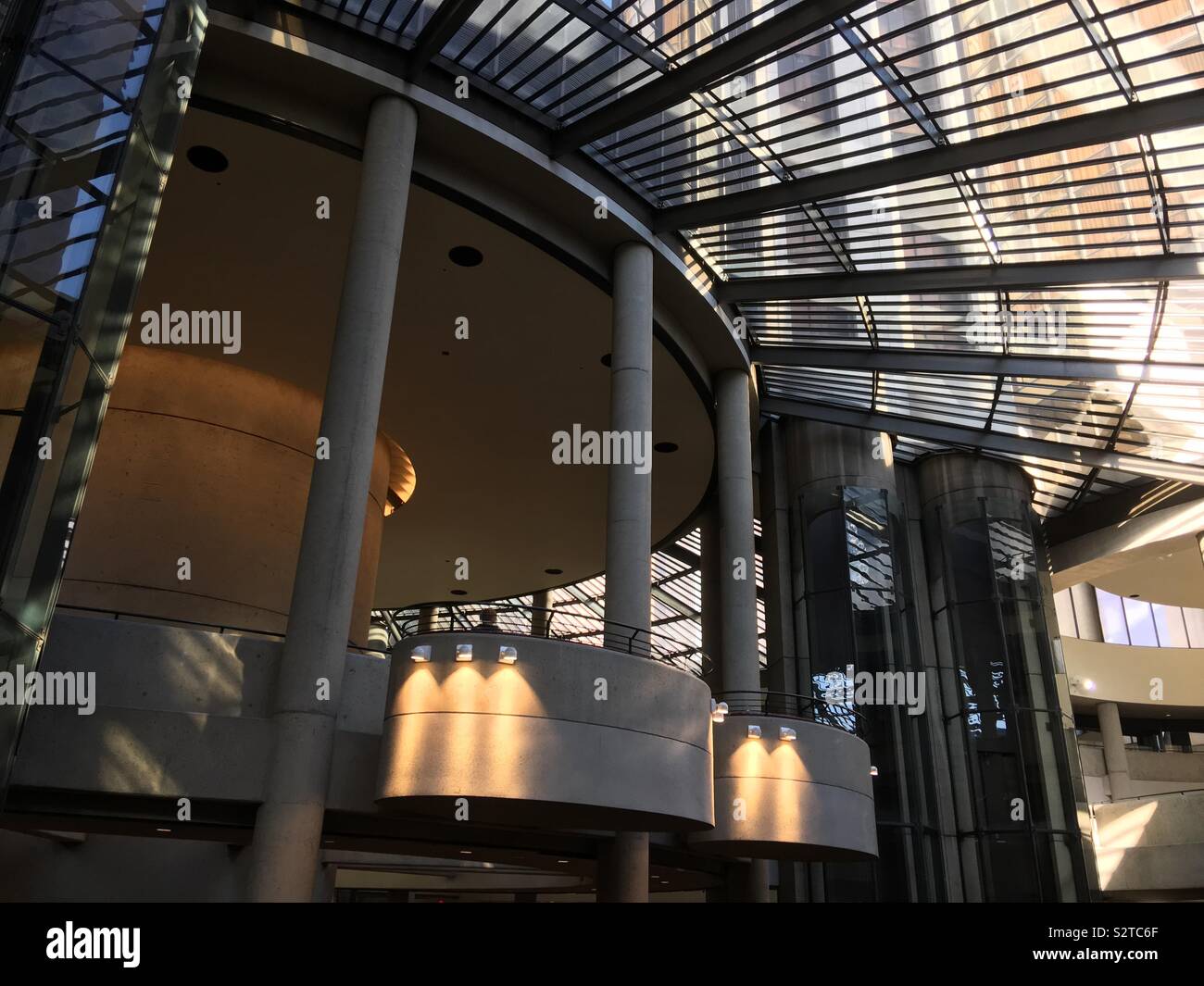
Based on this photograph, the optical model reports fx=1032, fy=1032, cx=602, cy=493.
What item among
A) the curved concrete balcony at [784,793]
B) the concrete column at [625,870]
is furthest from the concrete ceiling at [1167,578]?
the concrete column at [625,870]

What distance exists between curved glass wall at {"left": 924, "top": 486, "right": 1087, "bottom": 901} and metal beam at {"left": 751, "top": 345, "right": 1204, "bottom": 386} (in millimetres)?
6066

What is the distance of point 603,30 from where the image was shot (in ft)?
52.7

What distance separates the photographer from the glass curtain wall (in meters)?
10.0

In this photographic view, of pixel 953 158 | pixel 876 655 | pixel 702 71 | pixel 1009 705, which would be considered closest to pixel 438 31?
pixel 702 71

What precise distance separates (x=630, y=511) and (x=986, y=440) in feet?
45.5

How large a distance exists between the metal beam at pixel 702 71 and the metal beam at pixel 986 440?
40.9 feet

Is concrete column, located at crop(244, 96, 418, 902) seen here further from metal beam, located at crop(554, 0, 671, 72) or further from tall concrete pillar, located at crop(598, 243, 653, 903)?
tall concrete pillar, located at crop(598, 243, 653, 903)

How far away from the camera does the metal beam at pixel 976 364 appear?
73.3 ft

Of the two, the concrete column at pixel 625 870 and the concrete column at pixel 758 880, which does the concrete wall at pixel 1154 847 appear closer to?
the concrete column at pixel 758 880

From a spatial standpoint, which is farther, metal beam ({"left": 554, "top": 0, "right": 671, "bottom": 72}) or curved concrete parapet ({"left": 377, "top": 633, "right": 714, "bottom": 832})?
metal beam ({"left": 554, "top": 0, "right": 671, "bottom": 72})

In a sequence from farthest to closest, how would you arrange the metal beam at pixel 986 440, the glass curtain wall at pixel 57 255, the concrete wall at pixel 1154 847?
1. the concrete wall at pixel 1154 847
2. the metal beam at pixel 986 440
3. the glass curtain wall at pixel 57 255

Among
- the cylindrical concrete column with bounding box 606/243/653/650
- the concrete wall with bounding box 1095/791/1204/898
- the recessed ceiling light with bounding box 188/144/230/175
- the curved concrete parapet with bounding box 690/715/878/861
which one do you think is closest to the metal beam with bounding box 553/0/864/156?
the cylindrical concrete column with bounding box 606/243/653/650

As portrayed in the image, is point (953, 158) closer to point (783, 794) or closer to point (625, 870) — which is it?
point (783, 794)

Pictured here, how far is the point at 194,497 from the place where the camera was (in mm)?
19734
